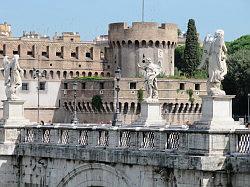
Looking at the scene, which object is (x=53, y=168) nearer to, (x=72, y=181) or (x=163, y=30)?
(x=72, y=181)

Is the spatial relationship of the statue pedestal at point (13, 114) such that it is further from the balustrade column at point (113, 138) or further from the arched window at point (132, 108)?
the arched window at point (132, 108)

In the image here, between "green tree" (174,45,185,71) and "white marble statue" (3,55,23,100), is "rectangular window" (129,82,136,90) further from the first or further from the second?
"white marble statue" (3,55,23,100)

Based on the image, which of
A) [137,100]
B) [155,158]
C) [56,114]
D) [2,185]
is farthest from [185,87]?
[155,158]

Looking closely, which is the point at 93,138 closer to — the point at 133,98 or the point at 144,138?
the point at 144,138

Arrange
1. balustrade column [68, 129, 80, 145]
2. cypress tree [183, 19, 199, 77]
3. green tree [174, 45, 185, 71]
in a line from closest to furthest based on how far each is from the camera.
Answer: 1. balustrade column [68, 129, 80, 145]
2. cypress tree [183, 19, 199, 77]
3. green tree [174, 45, 185, 71]

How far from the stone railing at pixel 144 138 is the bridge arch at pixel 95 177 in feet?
1.61

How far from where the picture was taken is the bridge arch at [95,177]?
20.0 meters

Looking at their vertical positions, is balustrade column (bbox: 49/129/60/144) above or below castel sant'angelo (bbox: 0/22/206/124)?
below

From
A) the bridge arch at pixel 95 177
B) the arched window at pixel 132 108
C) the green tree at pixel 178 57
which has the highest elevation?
the green tree at pixel 178 57

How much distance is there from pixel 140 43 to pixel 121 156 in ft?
190

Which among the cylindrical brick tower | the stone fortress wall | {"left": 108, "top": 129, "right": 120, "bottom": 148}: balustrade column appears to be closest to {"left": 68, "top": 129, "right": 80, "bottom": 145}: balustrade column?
{"left": 108, "top": 129, "right": 120, "bottom": 148}: balustrade column

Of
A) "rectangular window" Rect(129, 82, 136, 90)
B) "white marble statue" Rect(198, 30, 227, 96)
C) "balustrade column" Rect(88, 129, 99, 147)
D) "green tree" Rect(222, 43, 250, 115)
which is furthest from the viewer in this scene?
"rectangular window" Rect(129, 82, 136, 90)

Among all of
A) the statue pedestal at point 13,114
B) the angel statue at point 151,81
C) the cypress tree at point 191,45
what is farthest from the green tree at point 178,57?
the angel statue at point 151,81

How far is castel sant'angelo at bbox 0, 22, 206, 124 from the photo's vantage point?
71.2 meters
